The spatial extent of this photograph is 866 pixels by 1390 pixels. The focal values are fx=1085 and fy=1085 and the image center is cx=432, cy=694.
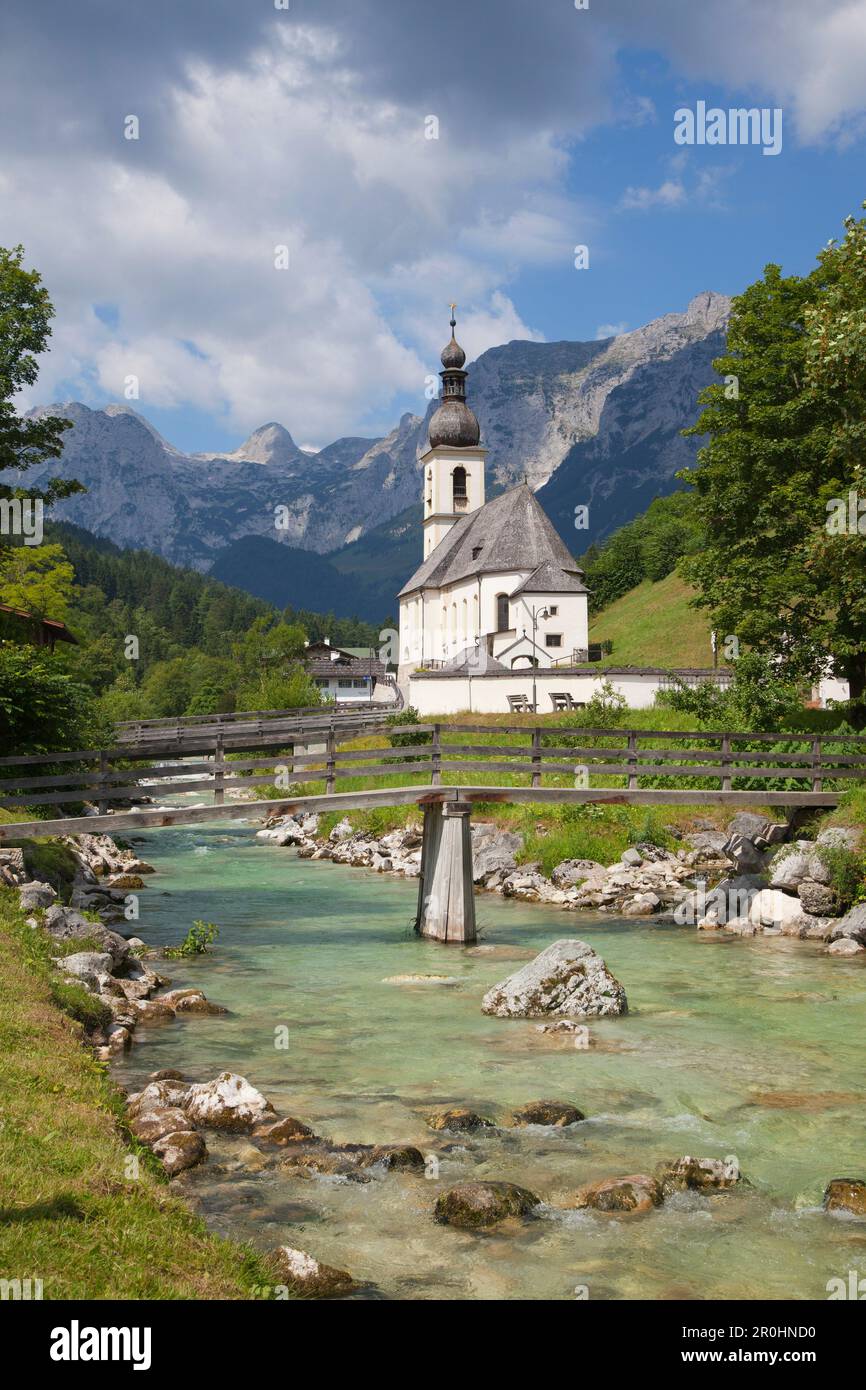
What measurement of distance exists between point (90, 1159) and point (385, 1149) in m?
3.11

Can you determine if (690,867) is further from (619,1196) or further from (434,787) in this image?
(619,1196)

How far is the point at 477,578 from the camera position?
2972 inches

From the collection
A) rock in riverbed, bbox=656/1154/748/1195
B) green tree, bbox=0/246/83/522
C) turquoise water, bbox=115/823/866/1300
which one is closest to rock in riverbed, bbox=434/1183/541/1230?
turquoise water, bbox=115/823/866/1300

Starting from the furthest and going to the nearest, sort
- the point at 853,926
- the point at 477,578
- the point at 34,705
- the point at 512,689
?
the point at 477,578 → the point at 512,689 → the point at 34,705 → the point at 853,926

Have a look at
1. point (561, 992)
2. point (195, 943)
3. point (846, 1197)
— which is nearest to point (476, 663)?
point (195, 943)

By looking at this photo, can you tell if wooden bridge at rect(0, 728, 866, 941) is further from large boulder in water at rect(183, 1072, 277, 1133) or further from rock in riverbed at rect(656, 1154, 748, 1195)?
rock in riverbed at rect(656, 1154, 748, 1195)

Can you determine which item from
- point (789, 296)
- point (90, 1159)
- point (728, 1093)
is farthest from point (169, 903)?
point (789, 296)

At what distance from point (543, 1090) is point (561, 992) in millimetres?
3555

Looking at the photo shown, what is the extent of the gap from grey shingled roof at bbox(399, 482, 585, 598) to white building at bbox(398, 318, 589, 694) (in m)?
0.09

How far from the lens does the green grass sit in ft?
19.3

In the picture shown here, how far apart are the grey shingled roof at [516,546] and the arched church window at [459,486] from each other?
1091 cm

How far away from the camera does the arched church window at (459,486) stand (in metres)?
97.0

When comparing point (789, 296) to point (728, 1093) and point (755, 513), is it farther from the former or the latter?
point (728, 1093)

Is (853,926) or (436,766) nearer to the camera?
(853,926)
